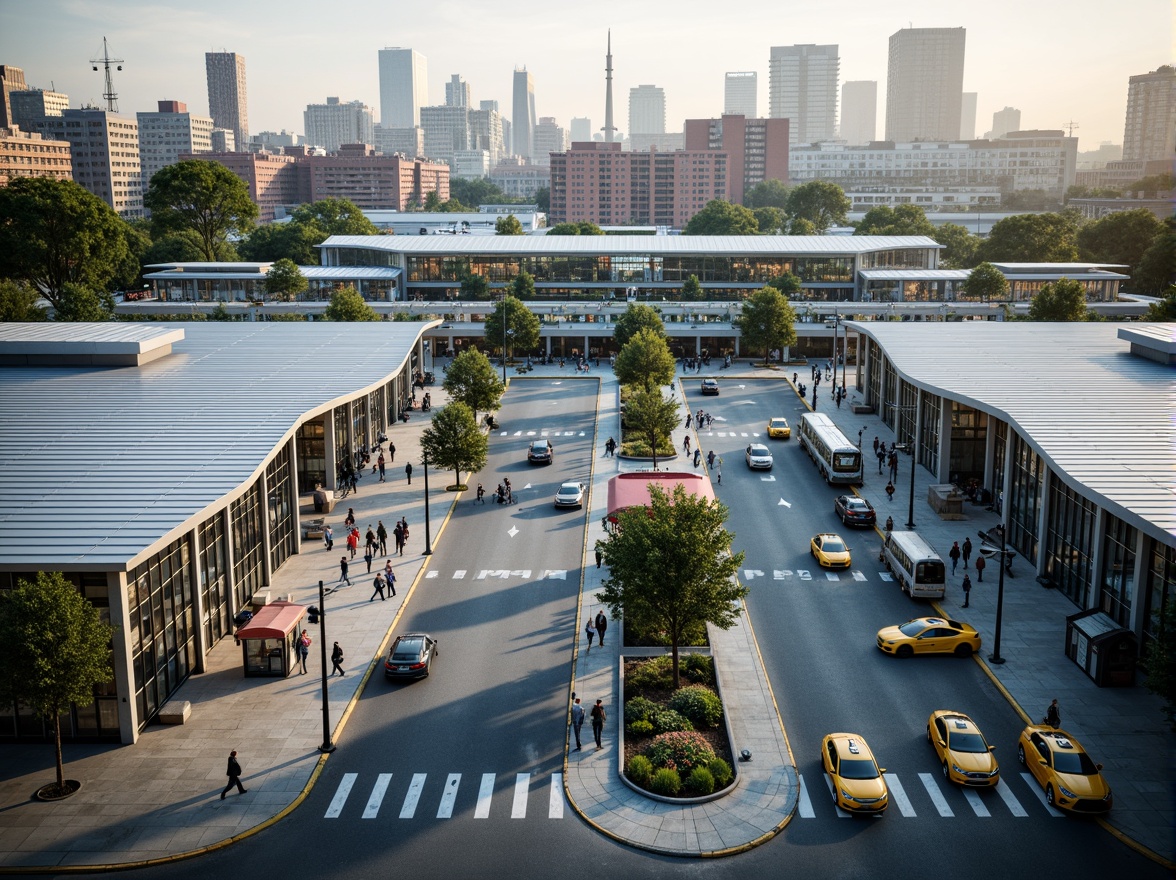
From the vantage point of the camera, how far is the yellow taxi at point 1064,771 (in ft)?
79.7

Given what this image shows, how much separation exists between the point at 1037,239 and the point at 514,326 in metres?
78.1

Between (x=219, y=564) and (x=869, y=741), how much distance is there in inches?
930

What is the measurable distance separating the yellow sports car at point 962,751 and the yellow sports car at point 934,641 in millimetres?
5984

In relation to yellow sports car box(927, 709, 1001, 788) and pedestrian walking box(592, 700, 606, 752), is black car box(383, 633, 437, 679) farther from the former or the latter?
yellow sports car box(927, 709, 1001, 788)

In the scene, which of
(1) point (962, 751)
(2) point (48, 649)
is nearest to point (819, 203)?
(1) point (962, 751)

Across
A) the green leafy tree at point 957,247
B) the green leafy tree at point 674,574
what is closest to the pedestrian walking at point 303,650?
the green leafy tree at point 674,574

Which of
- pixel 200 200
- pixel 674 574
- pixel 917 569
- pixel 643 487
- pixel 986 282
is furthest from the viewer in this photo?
pixel 200 200

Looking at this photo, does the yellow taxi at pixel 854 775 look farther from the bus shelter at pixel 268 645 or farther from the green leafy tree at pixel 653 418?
the green leafy tree at pixel 653 418

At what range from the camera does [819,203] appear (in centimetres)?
18050

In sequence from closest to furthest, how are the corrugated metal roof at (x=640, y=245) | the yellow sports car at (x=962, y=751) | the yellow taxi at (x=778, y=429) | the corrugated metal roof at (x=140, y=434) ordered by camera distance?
1. the yellow sports car at (x=962, y=751)
2. the corrugated metal roof at (x=140, y=434)
3. the yellow taxi at (x=778, y=429)
4. the corrugated metal roof at (x=640, y=245)

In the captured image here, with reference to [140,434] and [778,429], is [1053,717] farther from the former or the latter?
[778,429]

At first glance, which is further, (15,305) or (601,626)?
(15,305)

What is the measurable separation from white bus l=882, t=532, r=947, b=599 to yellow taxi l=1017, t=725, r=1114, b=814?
11650mm

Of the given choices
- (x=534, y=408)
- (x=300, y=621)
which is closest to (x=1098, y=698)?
(x=300, y=621)
